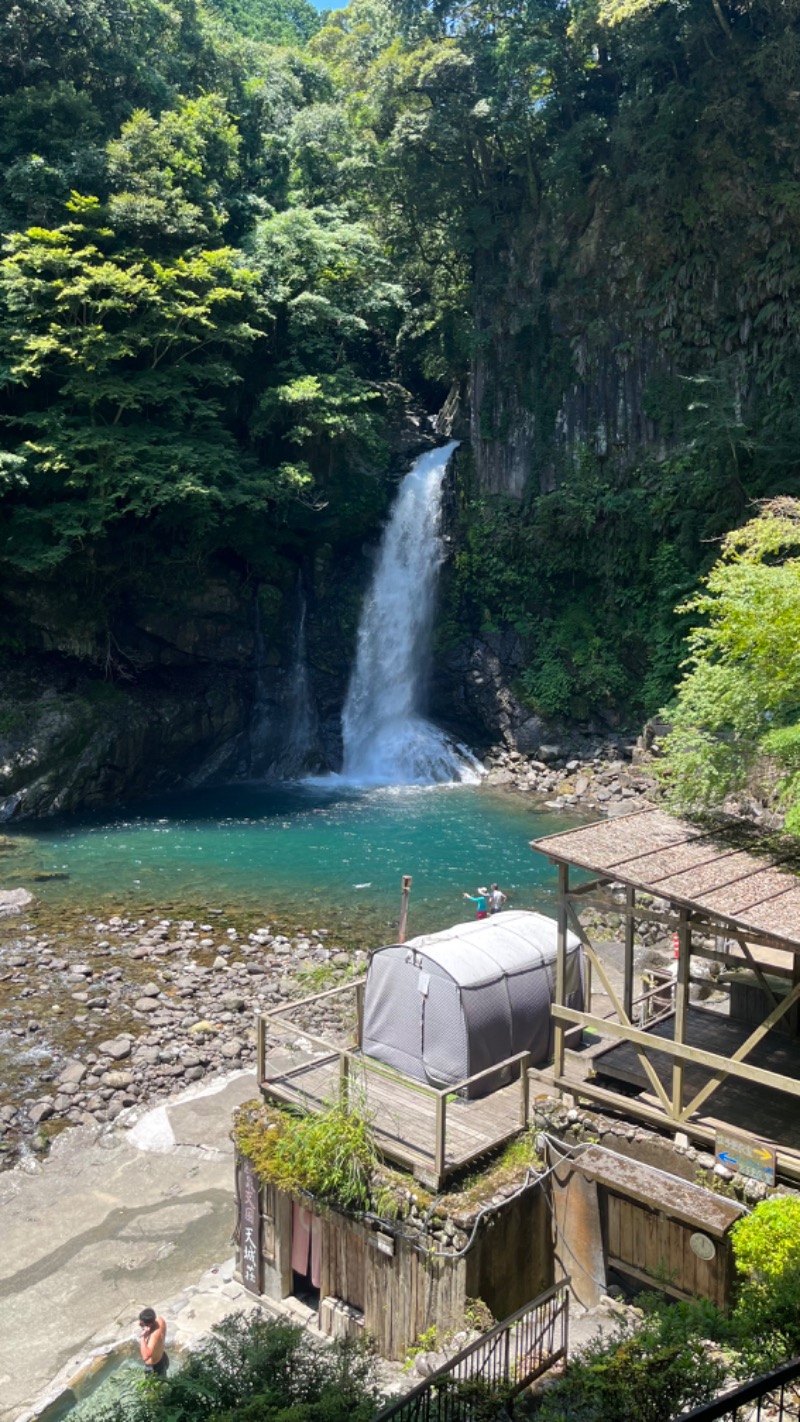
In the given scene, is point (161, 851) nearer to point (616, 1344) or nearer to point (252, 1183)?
point (252, 1183)

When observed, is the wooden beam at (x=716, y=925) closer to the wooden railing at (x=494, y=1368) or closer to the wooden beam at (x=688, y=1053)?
the wooden beam at (x=688, y=1053)

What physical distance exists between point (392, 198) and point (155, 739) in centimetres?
2336

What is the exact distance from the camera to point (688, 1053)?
9062mm

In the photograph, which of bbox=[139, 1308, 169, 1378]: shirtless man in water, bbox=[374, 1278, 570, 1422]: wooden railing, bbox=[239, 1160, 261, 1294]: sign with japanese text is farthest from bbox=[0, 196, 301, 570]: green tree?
bbox=[374, 1278, 570, 1422]: wooden railing

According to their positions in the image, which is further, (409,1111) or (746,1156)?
(409,1111)

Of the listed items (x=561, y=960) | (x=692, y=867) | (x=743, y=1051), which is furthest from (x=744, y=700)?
(x=743, y=1051)

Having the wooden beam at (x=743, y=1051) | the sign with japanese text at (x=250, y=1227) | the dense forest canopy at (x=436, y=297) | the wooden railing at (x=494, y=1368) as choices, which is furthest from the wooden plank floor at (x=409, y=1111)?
the dense forest canopy at (x=436, y=297)

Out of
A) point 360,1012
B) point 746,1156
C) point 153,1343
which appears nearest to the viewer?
point 746,1156

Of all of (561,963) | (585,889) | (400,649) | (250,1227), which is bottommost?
(250,1227)

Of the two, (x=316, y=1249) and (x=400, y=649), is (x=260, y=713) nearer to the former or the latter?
(x=400, y=649)

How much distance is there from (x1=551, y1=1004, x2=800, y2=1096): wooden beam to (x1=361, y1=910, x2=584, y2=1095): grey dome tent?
0.73 meters

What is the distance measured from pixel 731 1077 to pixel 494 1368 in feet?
13.9

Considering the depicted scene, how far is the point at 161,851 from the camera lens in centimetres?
2495

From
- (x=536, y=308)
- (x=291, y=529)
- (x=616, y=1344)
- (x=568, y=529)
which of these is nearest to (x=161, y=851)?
(x=291, y=529)
